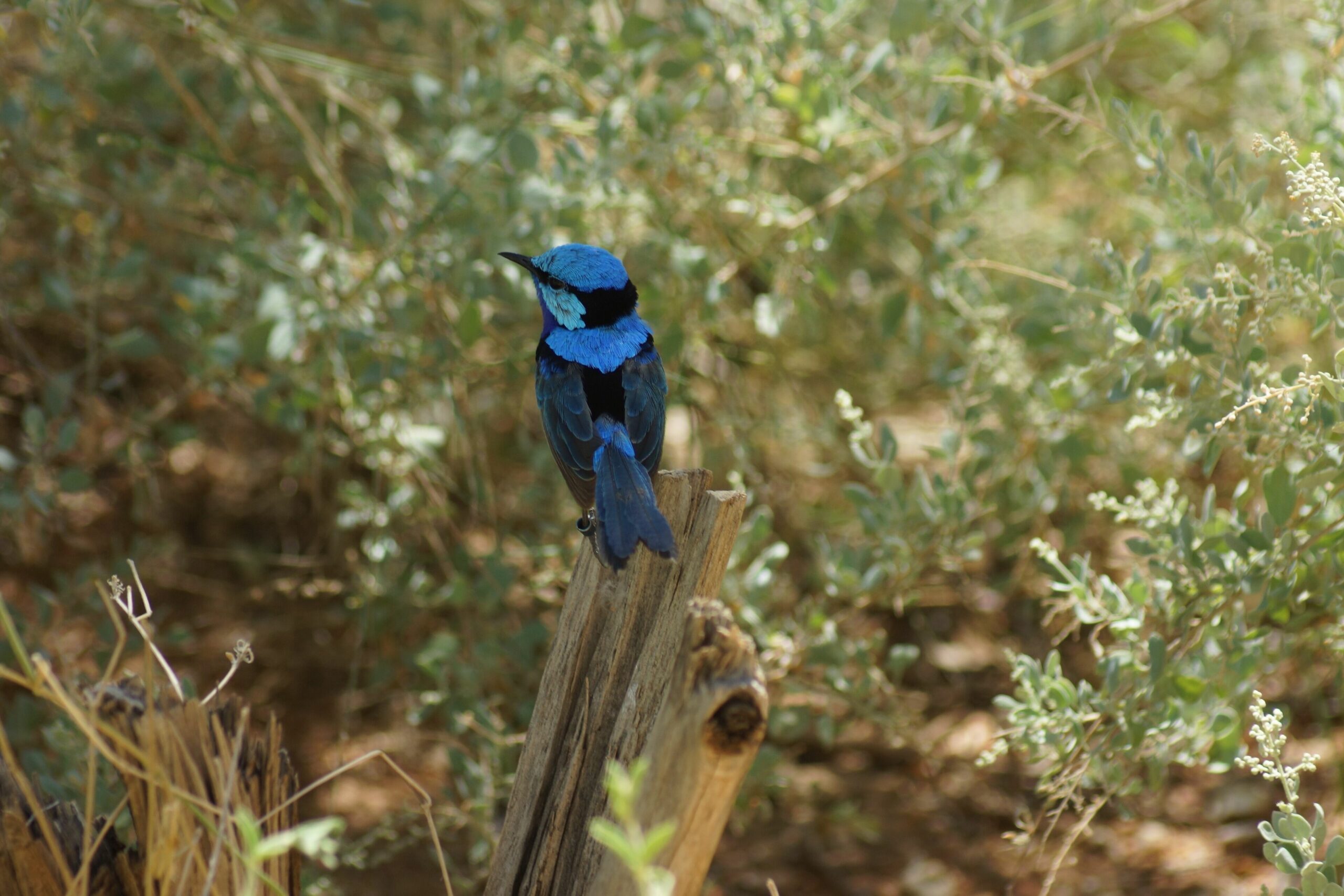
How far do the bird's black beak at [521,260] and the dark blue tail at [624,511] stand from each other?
779 millimetres

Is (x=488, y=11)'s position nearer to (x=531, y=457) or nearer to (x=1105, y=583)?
(x=531, y=457)

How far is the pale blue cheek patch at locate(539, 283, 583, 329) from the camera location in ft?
10.7

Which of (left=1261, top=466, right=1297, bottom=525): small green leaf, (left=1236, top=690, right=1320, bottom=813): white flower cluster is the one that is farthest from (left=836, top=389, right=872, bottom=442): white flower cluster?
(left=1236, top=690, right=1320, bottom=813): white flower cluster

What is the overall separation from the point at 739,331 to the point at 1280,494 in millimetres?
2758

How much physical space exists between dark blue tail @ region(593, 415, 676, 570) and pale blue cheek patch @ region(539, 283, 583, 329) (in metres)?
0.60

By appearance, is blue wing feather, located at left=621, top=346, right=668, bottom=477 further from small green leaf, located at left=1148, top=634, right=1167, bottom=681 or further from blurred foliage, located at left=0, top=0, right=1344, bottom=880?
small green leaf, located at left=1148, top=634, right=1167, bottom=681

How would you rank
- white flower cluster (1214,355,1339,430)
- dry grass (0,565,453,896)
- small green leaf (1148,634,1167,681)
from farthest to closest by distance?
small green leaf (1148,634,1167,681) < white flower cluster (1214,355,1339,430) < dry grass (0,565,453,896)

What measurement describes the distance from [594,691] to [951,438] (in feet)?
4.92

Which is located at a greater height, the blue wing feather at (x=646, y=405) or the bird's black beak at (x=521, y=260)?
the bird's black beak at (x=521, y=260)

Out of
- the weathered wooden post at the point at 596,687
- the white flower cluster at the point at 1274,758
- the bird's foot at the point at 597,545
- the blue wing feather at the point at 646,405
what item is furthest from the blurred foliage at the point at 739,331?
the weathered wooden post at the point at 596,687

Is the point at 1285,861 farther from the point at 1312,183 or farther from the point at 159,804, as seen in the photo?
the point at 159,804

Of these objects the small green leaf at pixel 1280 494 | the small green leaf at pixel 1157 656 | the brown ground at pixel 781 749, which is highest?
the small green leaf at pixel 1280 494

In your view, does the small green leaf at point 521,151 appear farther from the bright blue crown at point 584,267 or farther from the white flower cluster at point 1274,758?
the white flower cluster at point 1274,758

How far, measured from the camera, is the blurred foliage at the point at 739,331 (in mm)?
2764
